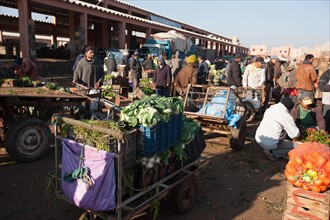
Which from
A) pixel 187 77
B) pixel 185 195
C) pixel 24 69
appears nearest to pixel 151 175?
pixel 185 195

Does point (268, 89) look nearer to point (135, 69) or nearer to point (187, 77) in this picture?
point (187, 77)

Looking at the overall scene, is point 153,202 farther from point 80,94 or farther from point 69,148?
point 80,94

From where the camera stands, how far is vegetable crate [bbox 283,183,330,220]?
3.51 metres

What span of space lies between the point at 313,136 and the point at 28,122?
6075 millimetres

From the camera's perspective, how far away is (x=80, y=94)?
6.37 m

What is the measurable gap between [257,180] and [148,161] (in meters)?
2.94

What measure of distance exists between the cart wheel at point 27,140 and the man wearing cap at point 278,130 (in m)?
4.70

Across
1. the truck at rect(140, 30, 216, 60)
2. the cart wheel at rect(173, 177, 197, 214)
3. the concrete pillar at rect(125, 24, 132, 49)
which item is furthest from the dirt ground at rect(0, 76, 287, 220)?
the concrete pillar at rect(125, 24, 132, 49)

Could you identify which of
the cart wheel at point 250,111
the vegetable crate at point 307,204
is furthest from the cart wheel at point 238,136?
the vegetable crate at point 307,204

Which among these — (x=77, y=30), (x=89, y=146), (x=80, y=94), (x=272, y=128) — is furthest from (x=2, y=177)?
(x=77, y=30)

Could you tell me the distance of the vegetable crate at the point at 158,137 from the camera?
131 inches

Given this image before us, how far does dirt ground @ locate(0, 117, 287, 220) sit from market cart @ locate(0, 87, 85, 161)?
0.93 feet

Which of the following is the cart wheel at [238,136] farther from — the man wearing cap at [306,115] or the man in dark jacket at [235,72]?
the man in dark jacket at [235,72]

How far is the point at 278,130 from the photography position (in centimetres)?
610
